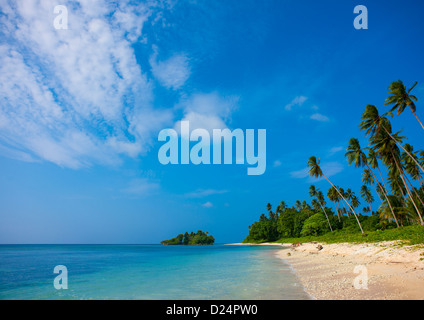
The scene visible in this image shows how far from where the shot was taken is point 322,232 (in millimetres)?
63750

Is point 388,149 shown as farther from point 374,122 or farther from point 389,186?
point 389,186

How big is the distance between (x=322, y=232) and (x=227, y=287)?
2424 inches

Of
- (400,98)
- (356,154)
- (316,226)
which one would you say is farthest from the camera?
(316,226)

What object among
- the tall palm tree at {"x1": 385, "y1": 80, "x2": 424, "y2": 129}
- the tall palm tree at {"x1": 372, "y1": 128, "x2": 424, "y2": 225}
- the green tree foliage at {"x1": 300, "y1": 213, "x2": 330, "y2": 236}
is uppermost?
the tall palm tree at {"x1": 385, "y1": 80, "x2": 424, "y2": 129}

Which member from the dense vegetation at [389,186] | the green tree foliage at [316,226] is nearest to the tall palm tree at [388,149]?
the dense vegetation at [389,186]

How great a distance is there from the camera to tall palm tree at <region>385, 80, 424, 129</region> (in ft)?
82.5

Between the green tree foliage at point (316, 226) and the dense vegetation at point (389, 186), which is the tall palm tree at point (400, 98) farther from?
the green tree foliage at point (316, 226)

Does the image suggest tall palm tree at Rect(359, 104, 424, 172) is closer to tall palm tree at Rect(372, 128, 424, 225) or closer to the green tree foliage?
tall palm tree at Rect(372, 128, 424, 225)

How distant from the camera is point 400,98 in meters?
25.7

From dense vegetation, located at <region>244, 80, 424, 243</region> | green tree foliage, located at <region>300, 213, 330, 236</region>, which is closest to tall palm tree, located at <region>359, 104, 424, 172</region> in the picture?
dense vegetation, located at <region>244, 80, 424, 243</region>

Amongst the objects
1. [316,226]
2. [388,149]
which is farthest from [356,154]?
[316,226]

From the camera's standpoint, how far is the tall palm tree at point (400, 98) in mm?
25153
